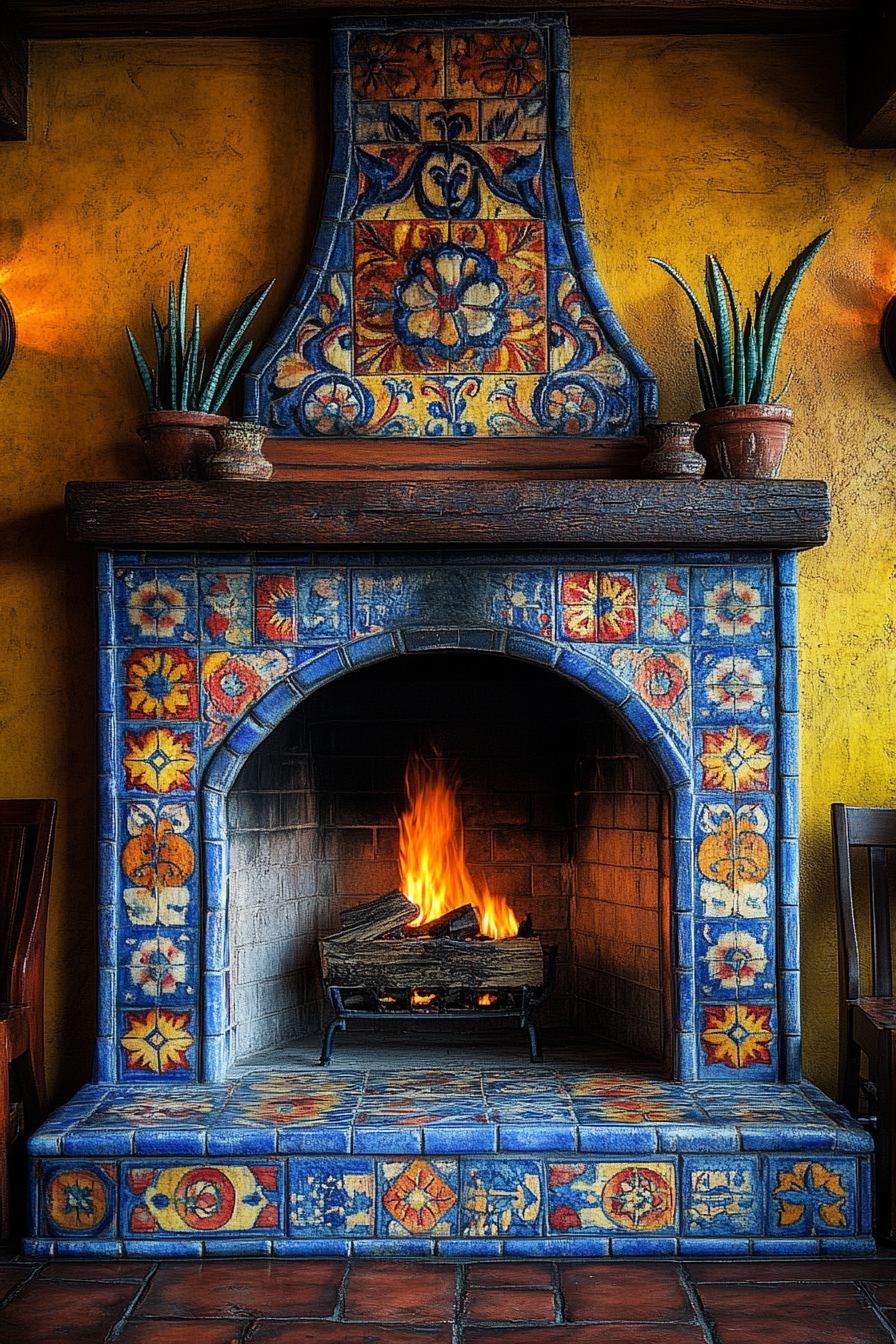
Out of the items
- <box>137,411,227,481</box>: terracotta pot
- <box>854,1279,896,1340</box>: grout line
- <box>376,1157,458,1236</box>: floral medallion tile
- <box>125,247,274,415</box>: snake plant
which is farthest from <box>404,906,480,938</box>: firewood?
<box>125,247,274,415</box>: snake plant

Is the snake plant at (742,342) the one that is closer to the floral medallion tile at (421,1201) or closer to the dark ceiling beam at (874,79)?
the dark ceiling beam at (874,79)

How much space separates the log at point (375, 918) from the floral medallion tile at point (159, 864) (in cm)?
49

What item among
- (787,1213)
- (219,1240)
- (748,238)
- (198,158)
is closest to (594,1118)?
(787,1213)

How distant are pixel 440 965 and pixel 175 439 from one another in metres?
1.63

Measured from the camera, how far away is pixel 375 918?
3449 mm

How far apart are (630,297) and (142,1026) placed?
2448 millimetres

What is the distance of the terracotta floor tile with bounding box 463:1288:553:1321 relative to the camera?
7.79 feet

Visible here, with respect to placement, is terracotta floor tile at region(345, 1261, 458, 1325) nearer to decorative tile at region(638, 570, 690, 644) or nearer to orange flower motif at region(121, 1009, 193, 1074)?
orange flower motif at region(121, 1009, 193, 1074)

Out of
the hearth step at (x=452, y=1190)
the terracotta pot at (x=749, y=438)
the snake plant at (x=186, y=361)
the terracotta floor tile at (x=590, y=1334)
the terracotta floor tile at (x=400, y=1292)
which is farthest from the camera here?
the snake plant at (x=186, y=361)

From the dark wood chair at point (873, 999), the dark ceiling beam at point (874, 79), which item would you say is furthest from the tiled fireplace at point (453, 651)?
the dark ceiling beam at point (874, 79)

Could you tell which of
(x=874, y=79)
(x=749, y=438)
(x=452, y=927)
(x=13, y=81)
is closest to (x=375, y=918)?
(x=452, y=927)

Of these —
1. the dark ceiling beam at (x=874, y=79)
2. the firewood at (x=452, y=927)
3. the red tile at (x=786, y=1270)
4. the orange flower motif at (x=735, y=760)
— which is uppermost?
the dark ceiling beam at (x=874, y=79)

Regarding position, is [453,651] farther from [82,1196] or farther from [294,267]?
[82,1196]

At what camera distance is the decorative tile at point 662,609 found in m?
3.11
